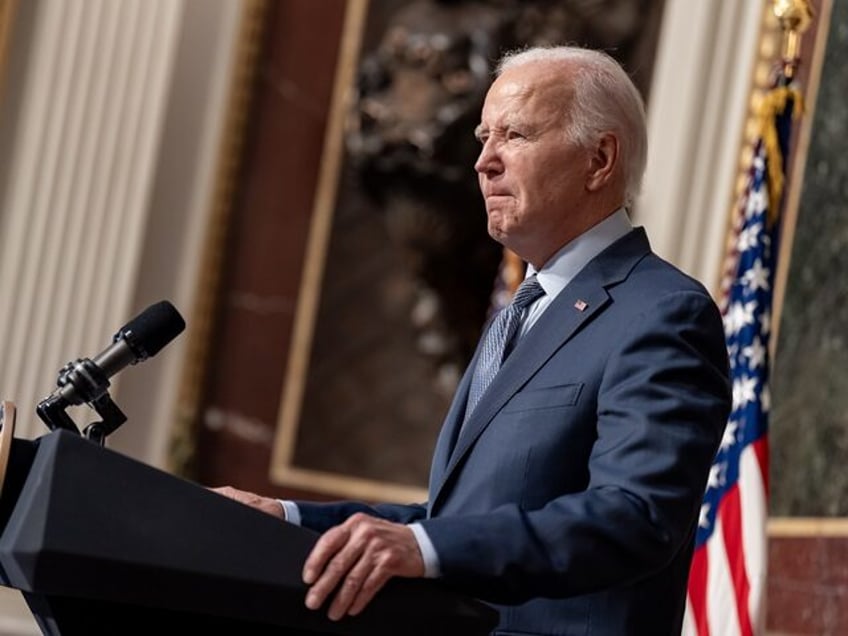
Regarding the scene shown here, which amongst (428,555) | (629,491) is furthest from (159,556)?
(629,491)

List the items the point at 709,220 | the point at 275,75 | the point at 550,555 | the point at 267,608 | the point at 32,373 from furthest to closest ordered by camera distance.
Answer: the point at 275,75 < the point at 32,373 < the point at 709,220 < the point at 550,555 < the point at 267,608

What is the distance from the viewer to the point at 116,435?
7.52m

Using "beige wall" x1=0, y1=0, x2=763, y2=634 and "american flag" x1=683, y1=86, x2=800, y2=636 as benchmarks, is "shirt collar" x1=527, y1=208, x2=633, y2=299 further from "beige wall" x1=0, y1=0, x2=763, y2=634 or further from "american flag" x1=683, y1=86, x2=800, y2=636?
"beige wall" x1=0, y1=0, x2=763, y2=634

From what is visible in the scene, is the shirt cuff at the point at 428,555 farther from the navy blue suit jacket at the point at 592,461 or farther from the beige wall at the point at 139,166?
the beige wall at the point at 139,166

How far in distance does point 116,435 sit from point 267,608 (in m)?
5.39

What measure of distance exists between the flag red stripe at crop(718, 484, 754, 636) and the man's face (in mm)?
2051

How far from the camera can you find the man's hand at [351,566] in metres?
2.27

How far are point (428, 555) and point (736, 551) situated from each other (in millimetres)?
2716

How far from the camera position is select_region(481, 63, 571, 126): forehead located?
3.07m

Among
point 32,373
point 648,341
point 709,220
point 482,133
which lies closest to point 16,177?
point 32,373

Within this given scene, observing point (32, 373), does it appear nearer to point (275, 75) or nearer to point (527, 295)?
point (275, 75)

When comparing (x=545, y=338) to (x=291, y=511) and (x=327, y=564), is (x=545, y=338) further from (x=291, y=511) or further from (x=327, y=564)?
(x=327, y=564)

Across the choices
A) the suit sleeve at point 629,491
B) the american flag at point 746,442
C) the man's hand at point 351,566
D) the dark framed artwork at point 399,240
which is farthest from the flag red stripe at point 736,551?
the dark framed artwork at point 399,240

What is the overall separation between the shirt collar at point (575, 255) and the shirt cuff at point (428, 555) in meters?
0.80
